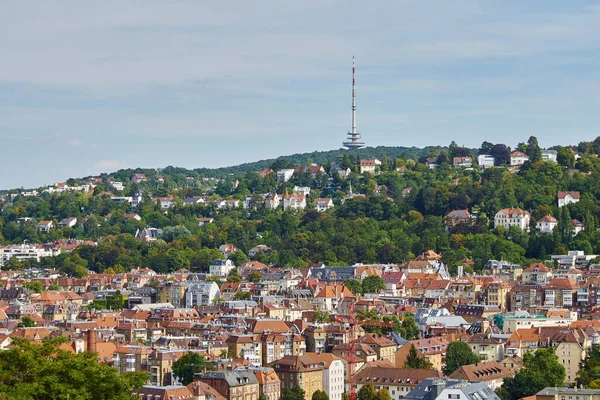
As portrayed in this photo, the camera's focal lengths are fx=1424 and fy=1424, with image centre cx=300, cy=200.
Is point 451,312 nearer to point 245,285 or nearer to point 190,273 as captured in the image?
point 245,285

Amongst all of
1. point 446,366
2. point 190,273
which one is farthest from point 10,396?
point 190,273

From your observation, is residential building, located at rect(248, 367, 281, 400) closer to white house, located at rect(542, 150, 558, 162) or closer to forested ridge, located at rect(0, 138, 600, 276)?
forested ridge, located at rect(0, 138, 600, 276)

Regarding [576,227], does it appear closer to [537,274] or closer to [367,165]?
[537,274]

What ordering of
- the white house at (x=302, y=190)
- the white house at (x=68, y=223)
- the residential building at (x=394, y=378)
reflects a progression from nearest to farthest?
1. the residential building at (x=394, y=378)
2. the white house at (x=302, y=190)
3. the white house at (x=68, y=223)

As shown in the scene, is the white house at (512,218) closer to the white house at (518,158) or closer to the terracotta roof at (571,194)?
the terracotta roof at (571,194)

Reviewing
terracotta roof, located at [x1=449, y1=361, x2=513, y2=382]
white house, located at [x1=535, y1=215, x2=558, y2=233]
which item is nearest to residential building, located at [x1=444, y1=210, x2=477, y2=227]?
white house, located at [x1=535, y1=215, x2=558, y2=233]

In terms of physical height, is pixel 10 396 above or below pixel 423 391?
above

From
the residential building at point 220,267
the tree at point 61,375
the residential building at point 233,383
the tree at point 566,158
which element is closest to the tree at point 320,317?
the residential building at point 233,383
